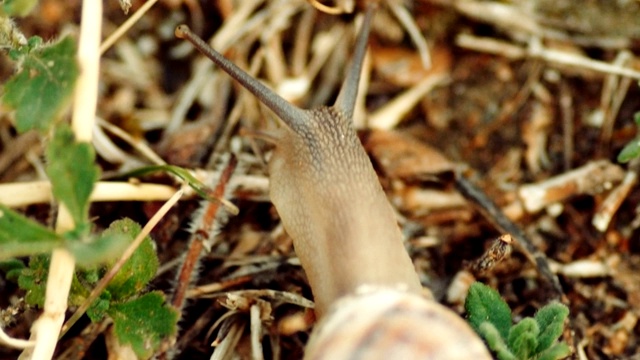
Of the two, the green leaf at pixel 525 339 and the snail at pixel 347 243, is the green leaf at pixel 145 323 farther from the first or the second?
the green leaf at pixel 525 339

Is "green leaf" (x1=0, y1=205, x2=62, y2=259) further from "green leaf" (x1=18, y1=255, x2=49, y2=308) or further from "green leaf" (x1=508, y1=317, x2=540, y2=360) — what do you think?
"green leaf" (x1=508, y1=317, x2=540, y2=360)

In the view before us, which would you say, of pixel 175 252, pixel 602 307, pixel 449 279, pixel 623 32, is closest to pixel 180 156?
pixel 175 252

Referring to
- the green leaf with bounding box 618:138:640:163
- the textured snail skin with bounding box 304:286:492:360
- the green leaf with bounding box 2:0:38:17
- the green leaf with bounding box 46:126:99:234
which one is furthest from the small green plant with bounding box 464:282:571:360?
the green leaf with bounding box 2:0:38:17

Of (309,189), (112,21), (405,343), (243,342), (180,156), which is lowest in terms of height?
(405,343)

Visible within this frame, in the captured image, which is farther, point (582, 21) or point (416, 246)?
point (582, 21)

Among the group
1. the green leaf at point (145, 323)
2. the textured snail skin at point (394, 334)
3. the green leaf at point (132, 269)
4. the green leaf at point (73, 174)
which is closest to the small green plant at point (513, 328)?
the textured snail skin at point (394, 334)

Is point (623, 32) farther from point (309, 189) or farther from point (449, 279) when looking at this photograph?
point (309, 189)
